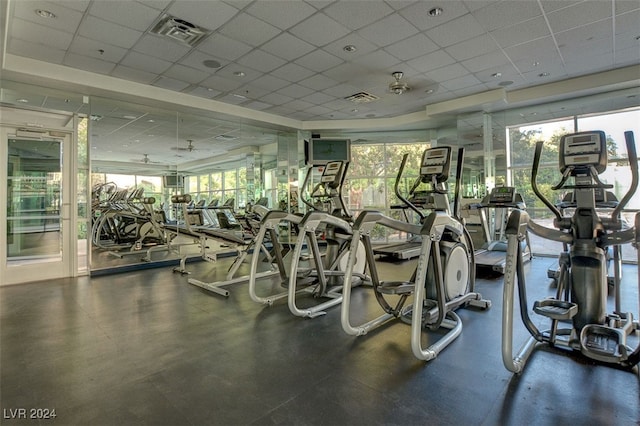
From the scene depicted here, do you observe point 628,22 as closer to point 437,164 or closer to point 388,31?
point 388,31

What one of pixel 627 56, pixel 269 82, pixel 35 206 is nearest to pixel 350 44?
pixel 269 82

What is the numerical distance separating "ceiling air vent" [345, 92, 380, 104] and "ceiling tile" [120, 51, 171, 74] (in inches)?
135

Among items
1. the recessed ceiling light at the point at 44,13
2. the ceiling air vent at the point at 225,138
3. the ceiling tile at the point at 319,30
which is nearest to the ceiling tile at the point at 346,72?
the ceiling tile at the point at 319,30

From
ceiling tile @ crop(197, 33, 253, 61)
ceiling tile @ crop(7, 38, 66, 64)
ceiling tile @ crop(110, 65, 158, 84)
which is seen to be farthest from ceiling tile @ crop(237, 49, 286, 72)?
ceiling tile @ crop(7, 38, 66, 64)

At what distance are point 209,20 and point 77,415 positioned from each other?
12.9 ft

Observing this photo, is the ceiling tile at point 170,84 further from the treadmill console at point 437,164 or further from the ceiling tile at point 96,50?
the treadmill console at point 437,164

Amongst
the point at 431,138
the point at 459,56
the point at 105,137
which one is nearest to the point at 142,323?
the point at 459,56

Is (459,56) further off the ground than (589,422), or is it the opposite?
(459,56)

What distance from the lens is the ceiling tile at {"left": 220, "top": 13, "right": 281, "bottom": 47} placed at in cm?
385

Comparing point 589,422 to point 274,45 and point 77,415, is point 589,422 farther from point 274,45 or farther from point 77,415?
point 274,45

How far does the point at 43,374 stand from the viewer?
7.47 feet

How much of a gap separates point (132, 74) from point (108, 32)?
1296 mm

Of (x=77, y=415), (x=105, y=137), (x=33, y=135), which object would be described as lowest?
(x=77, y=415)

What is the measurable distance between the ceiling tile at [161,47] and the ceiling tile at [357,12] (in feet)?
6.87
